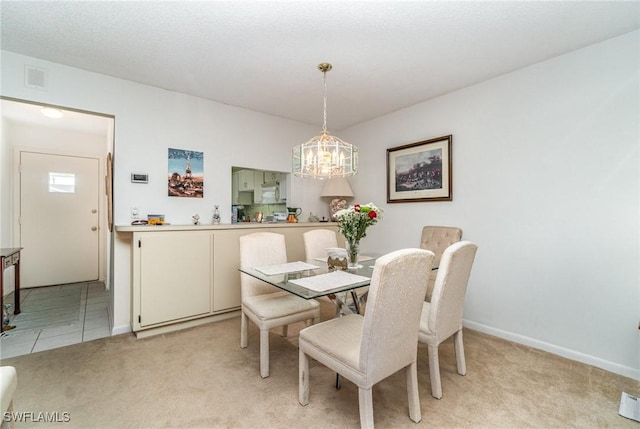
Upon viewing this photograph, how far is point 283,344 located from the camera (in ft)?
8.20

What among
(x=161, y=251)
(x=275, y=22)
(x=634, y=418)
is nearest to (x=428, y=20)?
(x=275, y=22)

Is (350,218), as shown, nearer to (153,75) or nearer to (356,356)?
(356,356)

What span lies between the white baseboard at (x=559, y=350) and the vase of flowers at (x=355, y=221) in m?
1.63

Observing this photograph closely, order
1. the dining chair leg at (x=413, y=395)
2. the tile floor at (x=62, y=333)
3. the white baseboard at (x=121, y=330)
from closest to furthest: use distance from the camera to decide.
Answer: the dining chair leg at (x=413, y=395)
the tile floor at (x=62, y=333)
the white baseboard at (x=121, y=330)

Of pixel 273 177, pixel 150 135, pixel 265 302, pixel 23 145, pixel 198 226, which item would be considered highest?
pixel 23 145

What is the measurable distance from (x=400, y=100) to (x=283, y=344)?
2.97m

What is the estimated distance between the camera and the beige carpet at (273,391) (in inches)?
61.3

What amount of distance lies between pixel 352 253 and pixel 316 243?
2.17 ft

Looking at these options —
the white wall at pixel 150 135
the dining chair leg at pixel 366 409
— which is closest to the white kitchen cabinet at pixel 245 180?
the white wall at pixel 150 135

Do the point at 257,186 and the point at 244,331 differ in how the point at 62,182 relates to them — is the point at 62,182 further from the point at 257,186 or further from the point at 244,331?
A: the point at 244,331

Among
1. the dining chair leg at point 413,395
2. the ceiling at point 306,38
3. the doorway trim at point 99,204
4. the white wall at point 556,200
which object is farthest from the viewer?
the doorway trim at point 99,204

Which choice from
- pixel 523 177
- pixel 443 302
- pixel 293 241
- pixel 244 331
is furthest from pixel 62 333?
pixel 523 177

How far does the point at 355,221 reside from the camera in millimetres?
2137

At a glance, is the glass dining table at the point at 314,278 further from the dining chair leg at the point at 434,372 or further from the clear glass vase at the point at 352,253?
the dining chair leg at the point at 434,372
